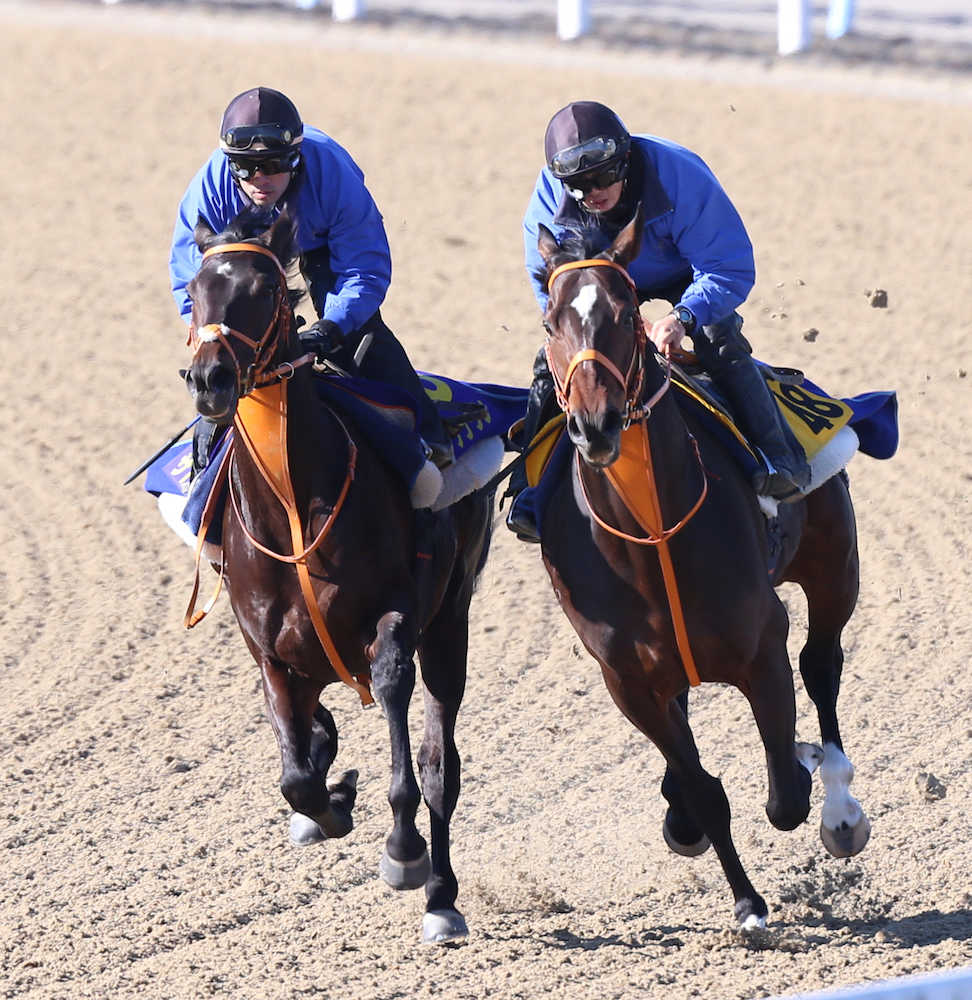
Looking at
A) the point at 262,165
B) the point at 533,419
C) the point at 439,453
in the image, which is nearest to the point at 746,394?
the point at 533,419

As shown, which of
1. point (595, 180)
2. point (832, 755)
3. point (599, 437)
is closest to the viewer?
point (599, 437)

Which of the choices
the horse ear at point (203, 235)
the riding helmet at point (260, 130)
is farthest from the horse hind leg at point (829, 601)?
the horse ear at point (203, 235)

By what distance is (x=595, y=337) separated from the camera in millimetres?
5121

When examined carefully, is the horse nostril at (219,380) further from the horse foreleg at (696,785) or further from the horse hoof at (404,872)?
the horse hoof at (404,872)

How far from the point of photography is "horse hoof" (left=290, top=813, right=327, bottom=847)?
644 cm

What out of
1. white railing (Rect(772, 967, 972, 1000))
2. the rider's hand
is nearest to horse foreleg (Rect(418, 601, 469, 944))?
the rider's hand

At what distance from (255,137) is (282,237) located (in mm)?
444

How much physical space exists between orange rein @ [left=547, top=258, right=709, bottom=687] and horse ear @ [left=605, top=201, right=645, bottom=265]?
0.03 meters

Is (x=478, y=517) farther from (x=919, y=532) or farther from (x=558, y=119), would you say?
(x=919, y=532)

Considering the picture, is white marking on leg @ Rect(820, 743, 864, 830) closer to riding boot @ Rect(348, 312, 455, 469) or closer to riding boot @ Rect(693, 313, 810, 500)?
riding boot @ Rect(693, 313, 810, 500)

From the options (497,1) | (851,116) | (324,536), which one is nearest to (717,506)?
(324,536)

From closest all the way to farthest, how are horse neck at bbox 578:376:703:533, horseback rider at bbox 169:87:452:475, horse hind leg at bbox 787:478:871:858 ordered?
horse neck at bbox 578:376:703:533 < horseback rider at bbox 169:87:452:475 < horse hind leg at bbox 787:478:871:858

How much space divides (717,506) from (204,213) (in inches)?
75.7

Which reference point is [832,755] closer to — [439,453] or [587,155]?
[439,453]
